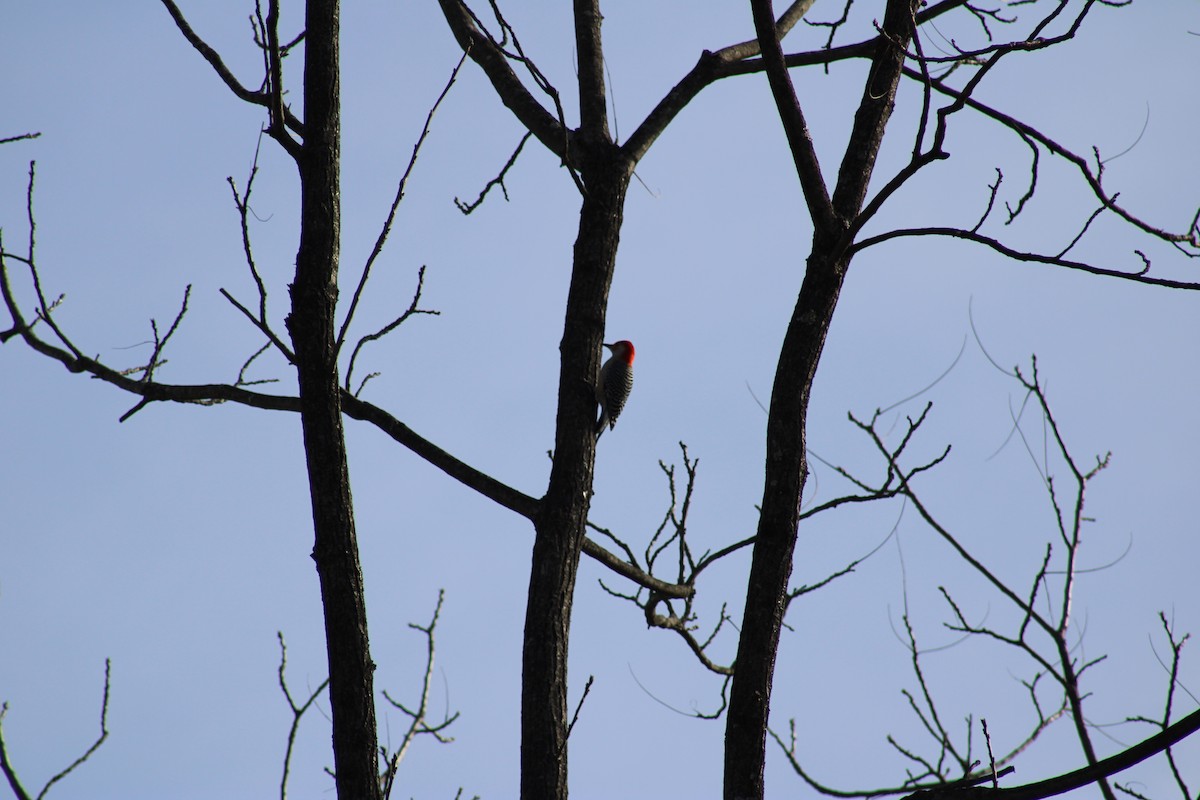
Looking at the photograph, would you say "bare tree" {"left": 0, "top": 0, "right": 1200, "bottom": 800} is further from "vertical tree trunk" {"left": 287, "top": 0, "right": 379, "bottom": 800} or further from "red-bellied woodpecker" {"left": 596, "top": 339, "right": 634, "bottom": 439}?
"red-bellied woodpecker" {"left": 596, "top": 339, "right": 634, "bottom": 439}

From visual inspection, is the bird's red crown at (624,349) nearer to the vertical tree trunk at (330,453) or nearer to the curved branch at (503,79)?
the curved branch at (503,79)

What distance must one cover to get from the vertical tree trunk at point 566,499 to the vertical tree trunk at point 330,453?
0.48 meters

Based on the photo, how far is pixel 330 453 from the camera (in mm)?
2832

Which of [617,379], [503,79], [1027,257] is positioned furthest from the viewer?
[617,379]

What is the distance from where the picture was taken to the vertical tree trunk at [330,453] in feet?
8.98

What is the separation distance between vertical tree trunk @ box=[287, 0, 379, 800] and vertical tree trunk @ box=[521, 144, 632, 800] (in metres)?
0.48

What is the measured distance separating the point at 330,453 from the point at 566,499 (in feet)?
2.47

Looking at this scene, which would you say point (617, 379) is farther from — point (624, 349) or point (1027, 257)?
point (1027, 257)

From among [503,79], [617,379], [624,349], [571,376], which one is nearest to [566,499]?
[571,376]

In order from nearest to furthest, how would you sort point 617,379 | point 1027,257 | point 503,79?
point 1027,257 < point 503,79 < point 617,379

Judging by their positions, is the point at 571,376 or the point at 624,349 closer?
the point at 571,376

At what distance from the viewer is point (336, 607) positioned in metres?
2.79

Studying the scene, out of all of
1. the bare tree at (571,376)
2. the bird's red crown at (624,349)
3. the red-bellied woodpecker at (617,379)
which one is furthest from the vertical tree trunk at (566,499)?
the bird's red crown at (624,349)

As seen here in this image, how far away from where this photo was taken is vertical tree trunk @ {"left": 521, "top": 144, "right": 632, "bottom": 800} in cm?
302
